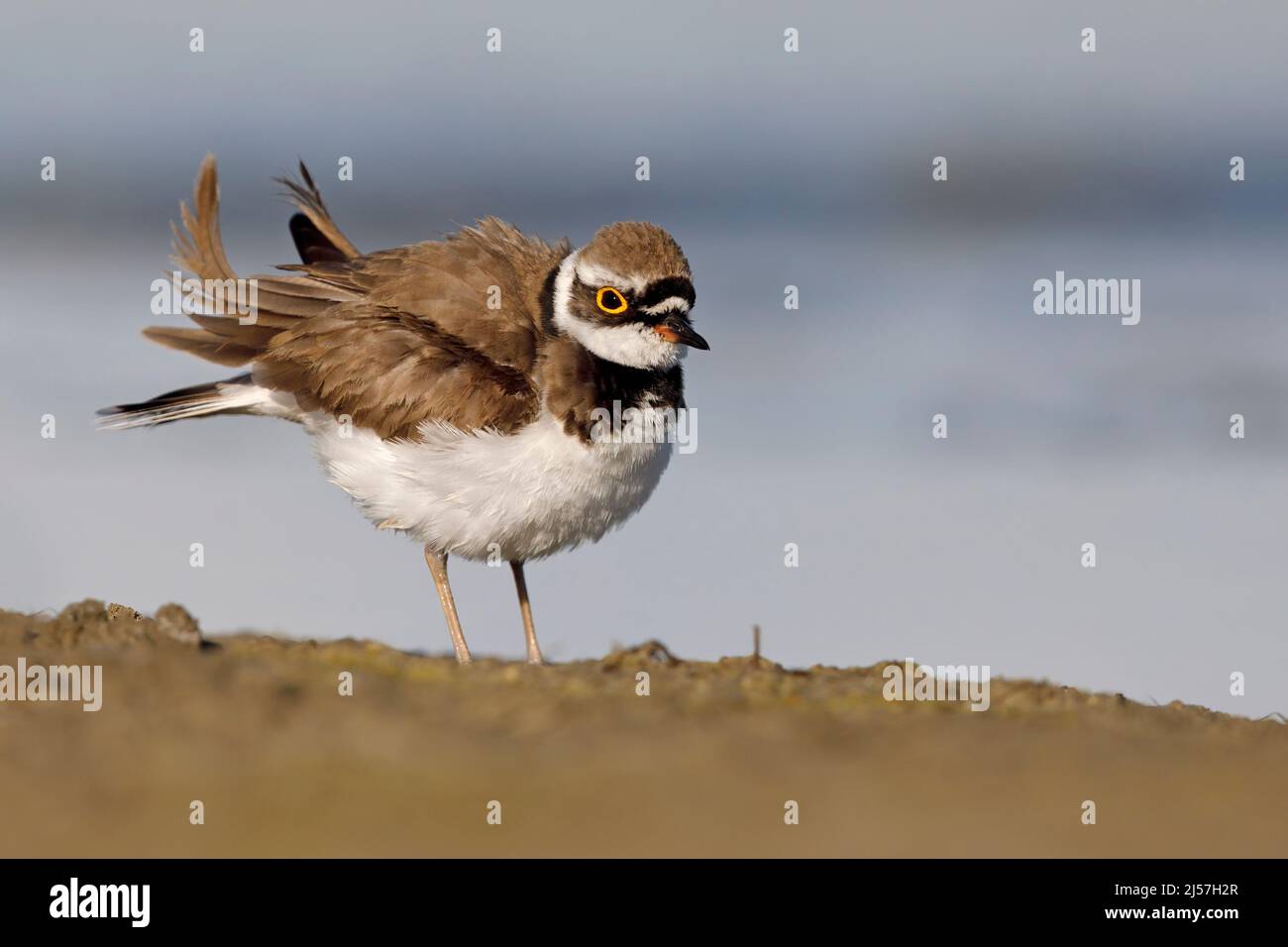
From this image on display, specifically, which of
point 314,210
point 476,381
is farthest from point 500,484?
point 314,210

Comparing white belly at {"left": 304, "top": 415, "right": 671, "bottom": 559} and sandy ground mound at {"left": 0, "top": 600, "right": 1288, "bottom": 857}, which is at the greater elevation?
white belly at {"left": 304, "top": 415, "right": 671, "bottom": 559}

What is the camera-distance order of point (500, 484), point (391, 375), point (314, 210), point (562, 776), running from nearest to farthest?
point (562, 776), point (500, 484), point (391, 375), point (314, 210)

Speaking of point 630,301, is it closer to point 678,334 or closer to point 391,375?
point 678,334

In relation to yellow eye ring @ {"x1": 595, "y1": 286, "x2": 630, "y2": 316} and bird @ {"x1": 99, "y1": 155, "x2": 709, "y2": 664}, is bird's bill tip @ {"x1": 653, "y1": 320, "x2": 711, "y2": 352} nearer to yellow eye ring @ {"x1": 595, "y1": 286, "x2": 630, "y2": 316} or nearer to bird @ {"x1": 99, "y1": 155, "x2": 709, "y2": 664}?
bird @ {"x1": 99, "y1": 155, "x2": 709, "y2": 664}

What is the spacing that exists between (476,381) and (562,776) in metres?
2.87

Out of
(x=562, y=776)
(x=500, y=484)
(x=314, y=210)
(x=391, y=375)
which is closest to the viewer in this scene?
(x=562, y=776)

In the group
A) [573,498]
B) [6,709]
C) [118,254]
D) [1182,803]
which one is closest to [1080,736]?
[1182,803]

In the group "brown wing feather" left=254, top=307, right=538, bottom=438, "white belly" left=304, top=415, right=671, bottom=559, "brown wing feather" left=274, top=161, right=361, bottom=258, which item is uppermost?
"brown wing feather" left=274, top=161, right=361, bottom=258

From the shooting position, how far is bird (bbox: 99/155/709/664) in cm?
631

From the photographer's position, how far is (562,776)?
3789mm

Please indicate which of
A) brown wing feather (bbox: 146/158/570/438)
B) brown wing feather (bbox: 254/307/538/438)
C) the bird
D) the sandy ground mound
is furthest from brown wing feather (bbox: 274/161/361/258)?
the sandy ground mound

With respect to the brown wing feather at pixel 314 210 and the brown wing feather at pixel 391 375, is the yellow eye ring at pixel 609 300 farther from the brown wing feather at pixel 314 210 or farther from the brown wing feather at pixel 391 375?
the brown wing feather at pixel 314 210

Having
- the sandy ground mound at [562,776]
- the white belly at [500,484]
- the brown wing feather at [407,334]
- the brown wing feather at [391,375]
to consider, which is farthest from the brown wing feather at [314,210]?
the sandy ground mound at [562,776]

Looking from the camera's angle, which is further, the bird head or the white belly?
the bird head
